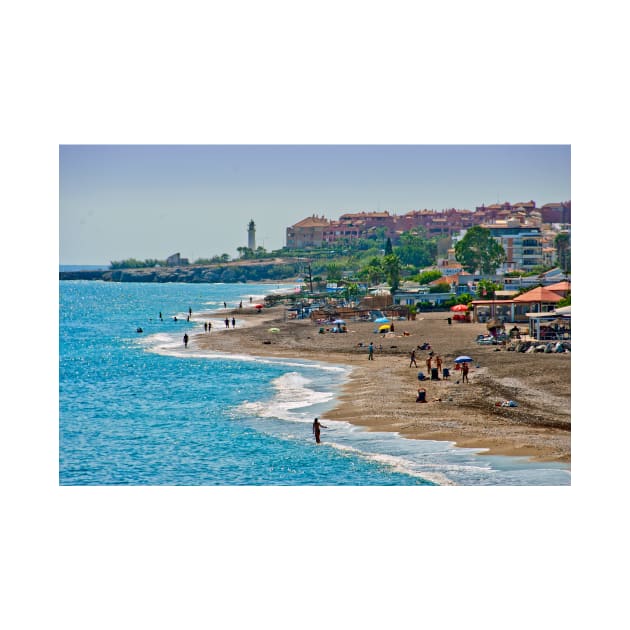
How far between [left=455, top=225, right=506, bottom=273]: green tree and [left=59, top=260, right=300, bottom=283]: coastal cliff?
7542 millimetres

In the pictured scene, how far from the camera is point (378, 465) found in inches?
695

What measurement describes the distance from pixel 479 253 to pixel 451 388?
737 inches

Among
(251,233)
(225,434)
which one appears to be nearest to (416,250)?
(251,233)

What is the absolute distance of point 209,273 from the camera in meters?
44.1

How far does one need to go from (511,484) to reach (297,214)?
11769mm

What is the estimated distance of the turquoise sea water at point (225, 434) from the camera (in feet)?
56.7

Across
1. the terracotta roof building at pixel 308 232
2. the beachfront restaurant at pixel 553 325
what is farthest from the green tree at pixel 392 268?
the beachfront restaurant at pixel 553 325

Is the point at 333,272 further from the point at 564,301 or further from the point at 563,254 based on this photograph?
the point at 564,301

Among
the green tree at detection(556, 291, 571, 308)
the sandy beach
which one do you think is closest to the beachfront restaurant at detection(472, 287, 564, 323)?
the green tree at detection(556, 291, 571, 308)

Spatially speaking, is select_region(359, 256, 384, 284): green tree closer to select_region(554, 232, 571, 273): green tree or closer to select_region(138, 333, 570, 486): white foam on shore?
select_region(554, 232, 571, 273): green tree

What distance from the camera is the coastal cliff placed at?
38.3 meters

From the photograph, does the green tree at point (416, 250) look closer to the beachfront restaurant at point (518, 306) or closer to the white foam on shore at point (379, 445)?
the beachfront restaurant at point (518, 306)

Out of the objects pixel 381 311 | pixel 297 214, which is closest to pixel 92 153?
pixel 297 214
